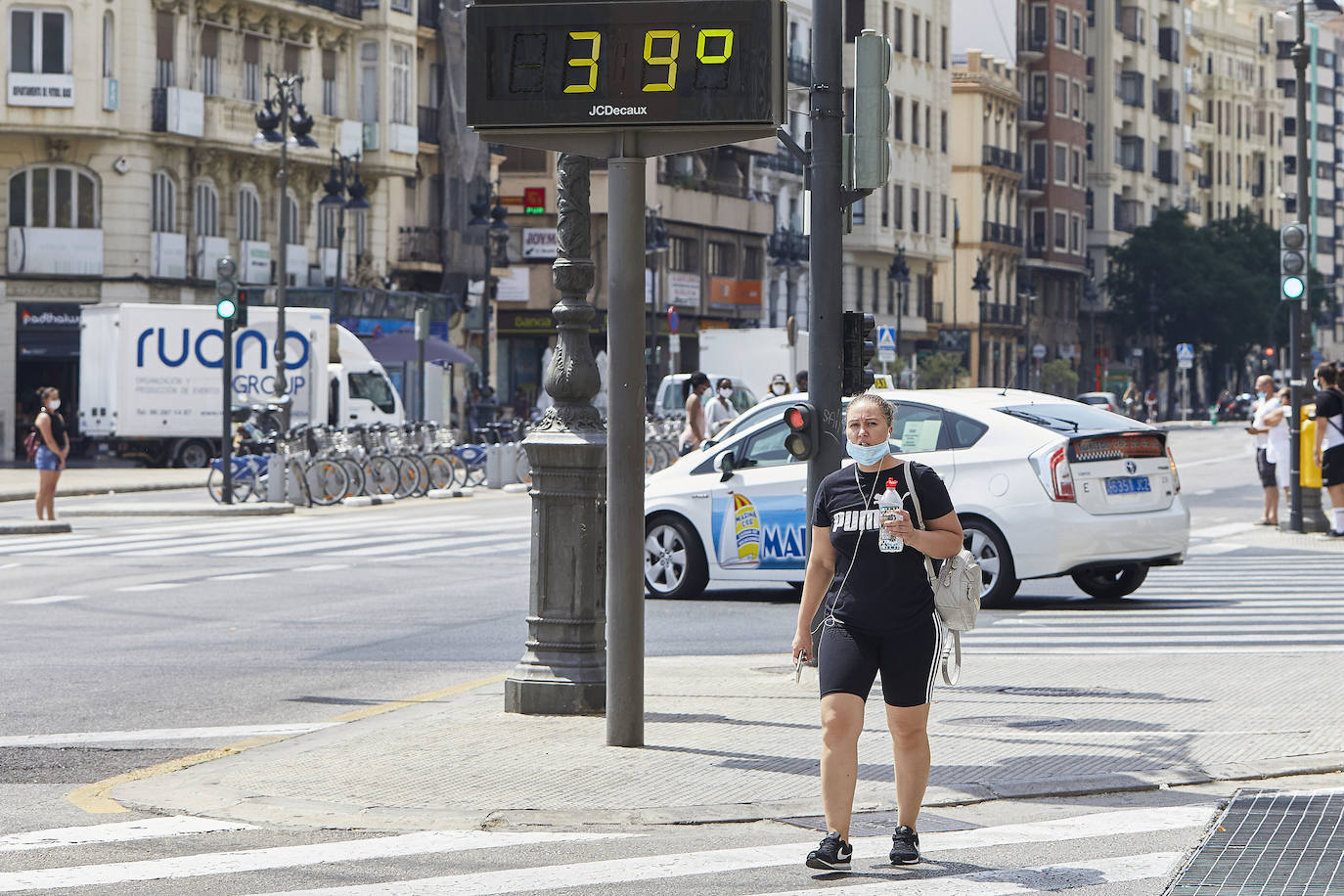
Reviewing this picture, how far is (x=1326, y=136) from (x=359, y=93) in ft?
413

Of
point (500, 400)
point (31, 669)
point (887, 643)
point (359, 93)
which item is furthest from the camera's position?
point (500, 400)

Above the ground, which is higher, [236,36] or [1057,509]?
[236,36]

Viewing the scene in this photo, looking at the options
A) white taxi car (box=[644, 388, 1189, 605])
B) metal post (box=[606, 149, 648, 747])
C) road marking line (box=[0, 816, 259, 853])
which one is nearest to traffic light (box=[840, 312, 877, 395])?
metal post (box=[606, 149, 648, 747])

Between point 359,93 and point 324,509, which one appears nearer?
point 324,509

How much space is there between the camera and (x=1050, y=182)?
108m

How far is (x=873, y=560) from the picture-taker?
24.4 ft

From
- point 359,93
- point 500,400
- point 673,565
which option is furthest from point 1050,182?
point 673,565

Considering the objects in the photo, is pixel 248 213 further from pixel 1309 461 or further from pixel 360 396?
pixel 1309 461

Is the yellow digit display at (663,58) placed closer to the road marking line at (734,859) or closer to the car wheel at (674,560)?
the road marking line at (734,859)

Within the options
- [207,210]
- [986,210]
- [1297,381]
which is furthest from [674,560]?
[986,210]

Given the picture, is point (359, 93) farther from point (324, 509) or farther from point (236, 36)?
point (324, 509)

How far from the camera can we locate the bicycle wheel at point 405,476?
35.7 m

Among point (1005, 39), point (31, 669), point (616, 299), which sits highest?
point (1005, 39)

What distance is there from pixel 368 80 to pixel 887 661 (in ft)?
179
